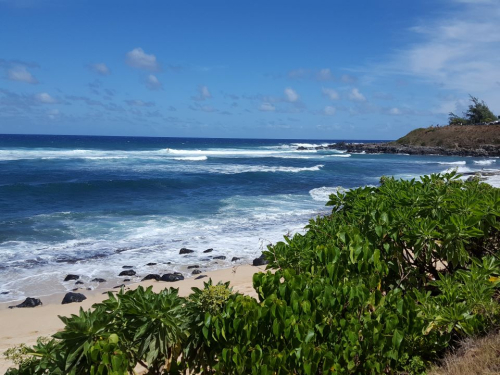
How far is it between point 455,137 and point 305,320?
66.7 meters

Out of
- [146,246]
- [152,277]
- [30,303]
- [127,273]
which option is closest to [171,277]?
[152,277]

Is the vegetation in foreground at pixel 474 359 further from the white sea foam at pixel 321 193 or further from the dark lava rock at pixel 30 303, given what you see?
the white sea foam at pixel 321 193

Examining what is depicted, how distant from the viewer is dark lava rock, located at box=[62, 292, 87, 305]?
945cm

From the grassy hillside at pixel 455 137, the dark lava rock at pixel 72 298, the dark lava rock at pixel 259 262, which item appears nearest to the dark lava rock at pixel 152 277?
the dark lava rock at pixel 72 298

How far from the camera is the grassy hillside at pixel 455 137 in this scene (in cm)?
5908

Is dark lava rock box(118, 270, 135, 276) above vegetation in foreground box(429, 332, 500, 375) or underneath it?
underneath

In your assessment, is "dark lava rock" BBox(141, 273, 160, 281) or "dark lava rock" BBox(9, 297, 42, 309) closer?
"dark lava rock" BBox(9, 297, 42, 309)

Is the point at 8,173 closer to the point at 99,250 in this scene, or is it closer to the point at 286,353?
the point at 99,250

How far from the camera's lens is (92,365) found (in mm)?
2570

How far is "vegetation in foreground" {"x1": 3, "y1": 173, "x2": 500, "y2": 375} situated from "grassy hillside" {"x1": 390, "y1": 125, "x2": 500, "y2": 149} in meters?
61.5

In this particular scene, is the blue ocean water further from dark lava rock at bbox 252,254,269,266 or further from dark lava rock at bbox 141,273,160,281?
dark lava rock at bbox 252,254,269,266

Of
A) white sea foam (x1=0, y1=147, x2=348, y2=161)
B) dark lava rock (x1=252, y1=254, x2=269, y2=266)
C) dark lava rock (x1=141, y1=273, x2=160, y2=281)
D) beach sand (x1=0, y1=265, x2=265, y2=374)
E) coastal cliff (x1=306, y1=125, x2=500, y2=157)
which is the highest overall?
coastal cliff (x1=306, y1=125, x2=500, y2=157)

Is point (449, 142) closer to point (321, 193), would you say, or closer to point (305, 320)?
point (321, 193)

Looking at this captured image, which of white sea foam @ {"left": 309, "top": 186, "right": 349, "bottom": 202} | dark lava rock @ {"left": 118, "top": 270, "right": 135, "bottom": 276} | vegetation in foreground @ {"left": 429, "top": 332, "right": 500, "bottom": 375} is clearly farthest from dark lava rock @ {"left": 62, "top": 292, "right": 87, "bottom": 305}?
white sea foam @ {"left": 309, "top": 186, "right": 349, "bottom": 202}
